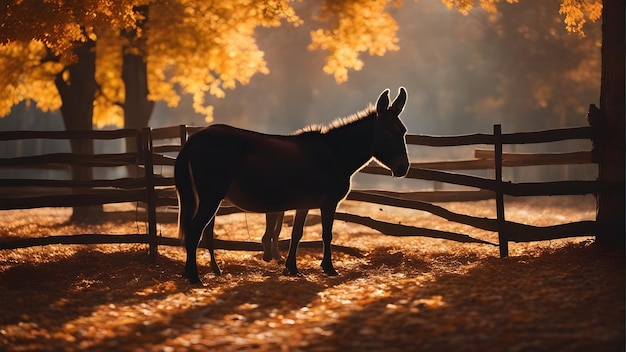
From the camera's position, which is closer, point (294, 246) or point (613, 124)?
point (294, 246)

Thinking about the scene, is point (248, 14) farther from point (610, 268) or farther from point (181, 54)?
point (610, 268)

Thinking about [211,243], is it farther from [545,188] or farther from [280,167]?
[545,188]

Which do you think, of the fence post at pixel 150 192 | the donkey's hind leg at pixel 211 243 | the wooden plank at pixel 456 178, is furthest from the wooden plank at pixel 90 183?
the wooden plank at pixel 456 178

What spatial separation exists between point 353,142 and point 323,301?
9.05 feet

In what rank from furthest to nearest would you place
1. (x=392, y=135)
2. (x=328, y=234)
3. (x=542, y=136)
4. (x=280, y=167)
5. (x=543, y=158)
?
1. (x=543, y=158)
2. (x=542, y=136)
3. (x=392, y=135)
4. (x=328, y=234)
5. (x=280, y=167)

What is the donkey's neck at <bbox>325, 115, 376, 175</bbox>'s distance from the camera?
9.07 meters

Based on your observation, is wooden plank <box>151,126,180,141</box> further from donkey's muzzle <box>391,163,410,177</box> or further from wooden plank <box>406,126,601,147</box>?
donkey's muzzle <box>391,163,410,177</box>

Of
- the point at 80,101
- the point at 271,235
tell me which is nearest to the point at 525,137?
the point at 271,235

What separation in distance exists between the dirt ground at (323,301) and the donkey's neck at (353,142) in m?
1.60

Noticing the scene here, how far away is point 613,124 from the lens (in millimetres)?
9398

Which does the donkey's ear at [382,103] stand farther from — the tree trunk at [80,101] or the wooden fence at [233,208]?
the tree trunk at [80,101]

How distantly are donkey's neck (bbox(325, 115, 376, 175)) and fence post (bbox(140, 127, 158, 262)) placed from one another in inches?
110

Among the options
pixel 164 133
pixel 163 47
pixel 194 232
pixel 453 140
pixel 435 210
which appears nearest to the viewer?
pixel 194 232

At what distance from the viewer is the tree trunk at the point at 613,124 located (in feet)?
30.6
